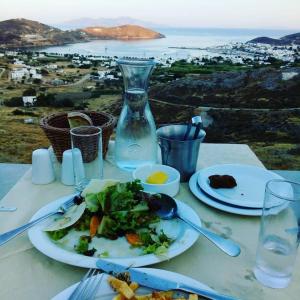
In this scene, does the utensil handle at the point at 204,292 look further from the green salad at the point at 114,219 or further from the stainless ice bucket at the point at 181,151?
the stainless ice bucket at the point at 181,151

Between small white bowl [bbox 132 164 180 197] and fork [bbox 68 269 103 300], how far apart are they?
1.16 ft

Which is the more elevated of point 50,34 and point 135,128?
point 135,128

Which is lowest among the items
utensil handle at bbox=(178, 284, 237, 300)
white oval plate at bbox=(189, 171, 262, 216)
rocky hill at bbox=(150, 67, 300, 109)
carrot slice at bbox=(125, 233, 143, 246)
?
rocky hill at bbox=(150, 67, 300, 109)

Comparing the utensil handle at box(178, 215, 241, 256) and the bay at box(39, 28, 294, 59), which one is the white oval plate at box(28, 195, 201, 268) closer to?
the utensil handle at box(178, 215, 241, 256)

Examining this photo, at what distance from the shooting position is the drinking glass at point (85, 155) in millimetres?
1046

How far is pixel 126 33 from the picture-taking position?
6629mm

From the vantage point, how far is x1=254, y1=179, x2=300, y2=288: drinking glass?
26.4 inches

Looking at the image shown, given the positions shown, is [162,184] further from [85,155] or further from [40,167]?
[40,167]

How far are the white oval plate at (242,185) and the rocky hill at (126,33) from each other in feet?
17.8

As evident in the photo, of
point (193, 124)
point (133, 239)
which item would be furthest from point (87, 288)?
point (193, 124)

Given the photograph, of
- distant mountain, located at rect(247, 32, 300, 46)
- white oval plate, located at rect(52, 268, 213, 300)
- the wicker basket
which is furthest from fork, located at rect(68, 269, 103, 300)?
distant mountain, located at rect(247, 32, 300, 46)

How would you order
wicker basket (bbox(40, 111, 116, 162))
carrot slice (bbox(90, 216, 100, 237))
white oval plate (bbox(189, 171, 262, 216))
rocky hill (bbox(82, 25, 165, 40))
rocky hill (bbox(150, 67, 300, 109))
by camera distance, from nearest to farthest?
carrot slice (bbox(90, 216, 100, 237)) → white oval plate (bbox(189, 171, 262, 216)) → wicker basket (bbox(40, 111, 116, 162)) → rocky hill (bbox(150, 67, 300, 109)) → rocky hill (bbox(82, 25, 165, 40))

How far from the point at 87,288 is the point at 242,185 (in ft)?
2.01

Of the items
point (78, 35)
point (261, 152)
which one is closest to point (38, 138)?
point (261, 152)
